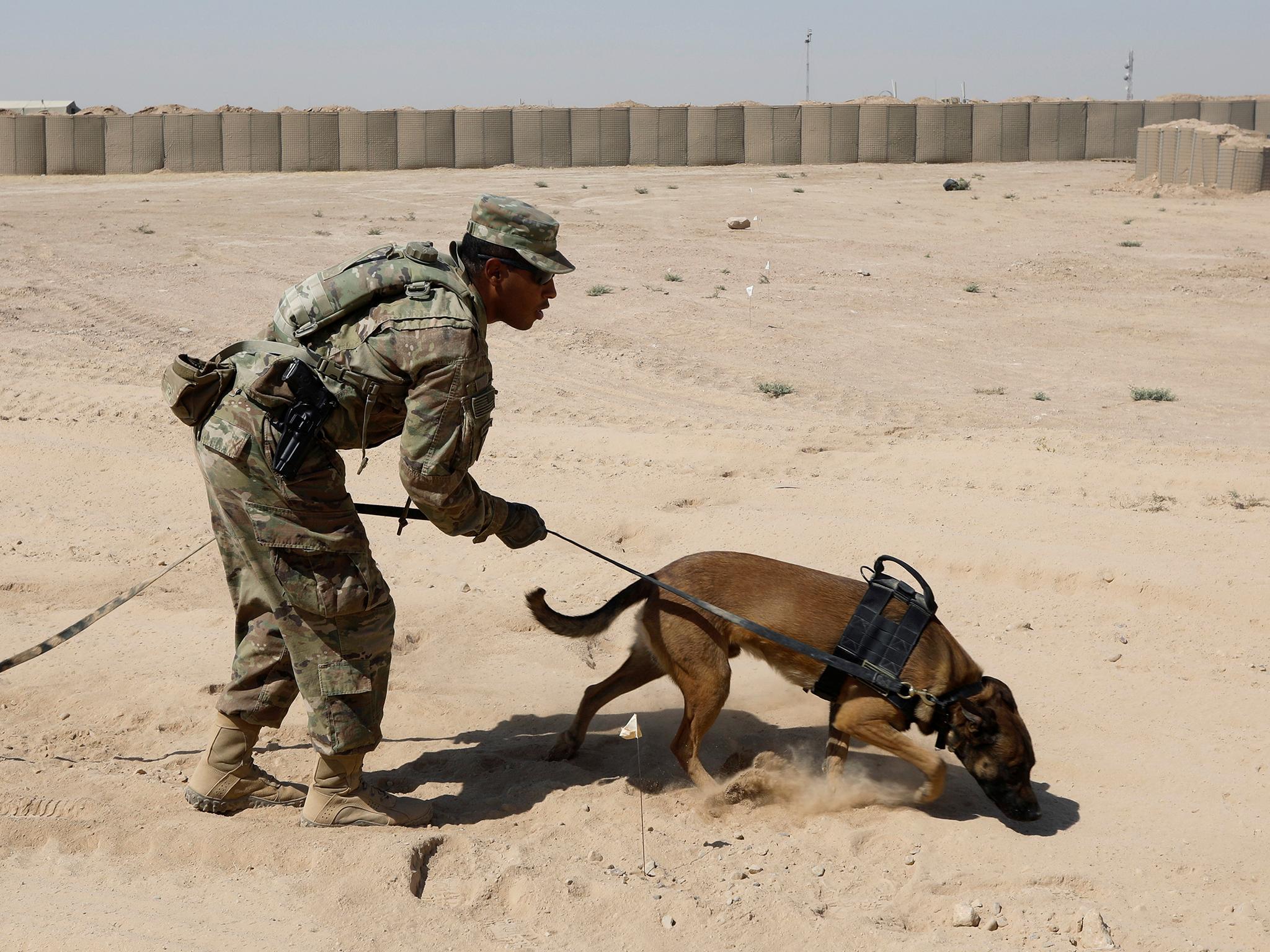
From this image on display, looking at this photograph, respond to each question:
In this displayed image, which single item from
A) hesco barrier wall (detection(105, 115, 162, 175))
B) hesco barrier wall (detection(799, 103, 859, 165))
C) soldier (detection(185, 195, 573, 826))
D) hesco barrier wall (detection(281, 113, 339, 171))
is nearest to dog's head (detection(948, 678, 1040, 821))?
soldier (detection(185, 195, 573, 826))

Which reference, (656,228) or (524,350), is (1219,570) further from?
(656,228)

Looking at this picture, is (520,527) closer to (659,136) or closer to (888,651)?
(888,651)

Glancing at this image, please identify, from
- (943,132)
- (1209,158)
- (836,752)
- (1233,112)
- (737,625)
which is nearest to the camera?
(737,625)

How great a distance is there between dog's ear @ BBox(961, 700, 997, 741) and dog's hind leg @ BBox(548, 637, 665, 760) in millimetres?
1257

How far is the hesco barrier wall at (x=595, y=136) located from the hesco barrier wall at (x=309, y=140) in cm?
3

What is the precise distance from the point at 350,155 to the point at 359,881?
32.8 meters

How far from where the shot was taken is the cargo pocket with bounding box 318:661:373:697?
13.6 ft

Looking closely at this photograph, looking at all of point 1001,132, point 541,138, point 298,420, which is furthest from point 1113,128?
point 298,420

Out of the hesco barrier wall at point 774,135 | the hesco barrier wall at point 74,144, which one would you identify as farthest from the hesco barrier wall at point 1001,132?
the hesco barrier wall at point 74,144

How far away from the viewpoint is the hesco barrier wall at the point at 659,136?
1398 inches

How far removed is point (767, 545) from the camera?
7.37 meters

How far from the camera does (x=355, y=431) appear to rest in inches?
163

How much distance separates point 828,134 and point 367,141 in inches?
523

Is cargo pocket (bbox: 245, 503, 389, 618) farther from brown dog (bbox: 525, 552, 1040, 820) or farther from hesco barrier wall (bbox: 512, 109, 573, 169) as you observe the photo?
hesco barrier wall (bbox: 512, 109, 573, 169)
